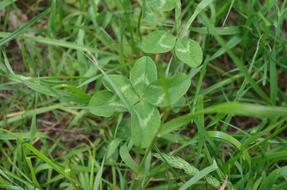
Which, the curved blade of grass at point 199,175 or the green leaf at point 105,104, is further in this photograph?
the green leaf at point 105,104

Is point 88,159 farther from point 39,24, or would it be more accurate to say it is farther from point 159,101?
point 39,24

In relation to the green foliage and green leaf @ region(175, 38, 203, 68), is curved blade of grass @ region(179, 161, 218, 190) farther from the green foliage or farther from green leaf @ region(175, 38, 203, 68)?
green leaf @ region(175, 38, 203, 68)

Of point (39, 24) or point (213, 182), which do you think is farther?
point (39, 24)

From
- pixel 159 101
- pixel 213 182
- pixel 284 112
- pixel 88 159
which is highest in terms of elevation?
pixel 284 112

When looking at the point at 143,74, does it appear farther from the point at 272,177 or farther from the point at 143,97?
the point at 272,177

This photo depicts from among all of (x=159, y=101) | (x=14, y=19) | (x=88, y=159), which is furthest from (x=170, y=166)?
(x=14, y=19)

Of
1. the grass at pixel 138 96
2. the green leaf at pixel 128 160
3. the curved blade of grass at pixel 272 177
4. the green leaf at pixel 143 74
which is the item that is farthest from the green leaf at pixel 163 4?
the curved blade of grass at pixel 272 177

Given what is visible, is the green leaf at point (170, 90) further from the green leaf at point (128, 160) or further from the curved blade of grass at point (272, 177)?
the curved blade of grass at point (272, 177)
